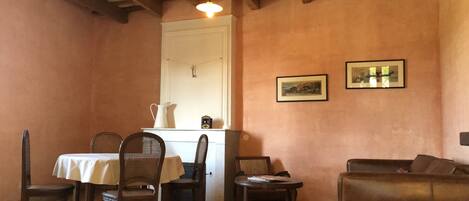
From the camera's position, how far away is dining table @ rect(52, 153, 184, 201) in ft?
10.7

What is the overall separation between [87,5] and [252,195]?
10.9 feet

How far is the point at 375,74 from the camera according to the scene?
15.1 feet

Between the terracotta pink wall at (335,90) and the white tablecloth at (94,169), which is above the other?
the terracotta pink wall at (335,90)

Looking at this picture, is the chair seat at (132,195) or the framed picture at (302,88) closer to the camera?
the chair seat at (132,195)

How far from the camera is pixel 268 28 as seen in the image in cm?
515

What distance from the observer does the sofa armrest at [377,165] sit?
4.03 meters

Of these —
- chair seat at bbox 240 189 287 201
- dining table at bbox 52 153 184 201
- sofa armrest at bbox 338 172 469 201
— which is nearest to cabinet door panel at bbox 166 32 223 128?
chair seat at bbox 240 189 287 201

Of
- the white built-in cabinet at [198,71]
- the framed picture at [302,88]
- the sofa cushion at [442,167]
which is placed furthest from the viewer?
the white built-in cabinet at [198,71]

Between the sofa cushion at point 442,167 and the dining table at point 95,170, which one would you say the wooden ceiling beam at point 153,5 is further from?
the sofa cushion at point 442,167

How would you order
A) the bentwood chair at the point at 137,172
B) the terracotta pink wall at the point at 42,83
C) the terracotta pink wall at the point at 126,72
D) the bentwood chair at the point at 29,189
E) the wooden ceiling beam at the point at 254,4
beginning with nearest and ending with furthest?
the bentwood chair at the point at 137,172 < the bentwood chair at the point at 29,189 < the terracotta pink wall at the point at 42,83 < the wooden ceiling beam at the point at 254,4 < the terracotta pink wall at the point at 126,72

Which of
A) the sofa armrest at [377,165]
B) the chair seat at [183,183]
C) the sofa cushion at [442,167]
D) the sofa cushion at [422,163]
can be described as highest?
the sofa cushion at [442,167]

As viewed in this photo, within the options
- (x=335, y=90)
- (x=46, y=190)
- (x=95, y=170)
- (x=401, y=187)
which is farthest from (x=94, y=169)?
(x=335, y=90)

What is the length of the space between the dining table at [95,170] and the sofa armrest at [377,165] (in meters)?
1.88

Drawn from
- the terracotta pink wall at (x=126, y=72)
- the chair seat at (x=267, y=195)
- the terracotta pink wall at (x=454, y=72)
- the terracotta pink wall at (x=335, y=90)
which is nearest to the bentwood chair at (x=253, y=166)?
the terracotta pink wall at (x=335, y=90)
